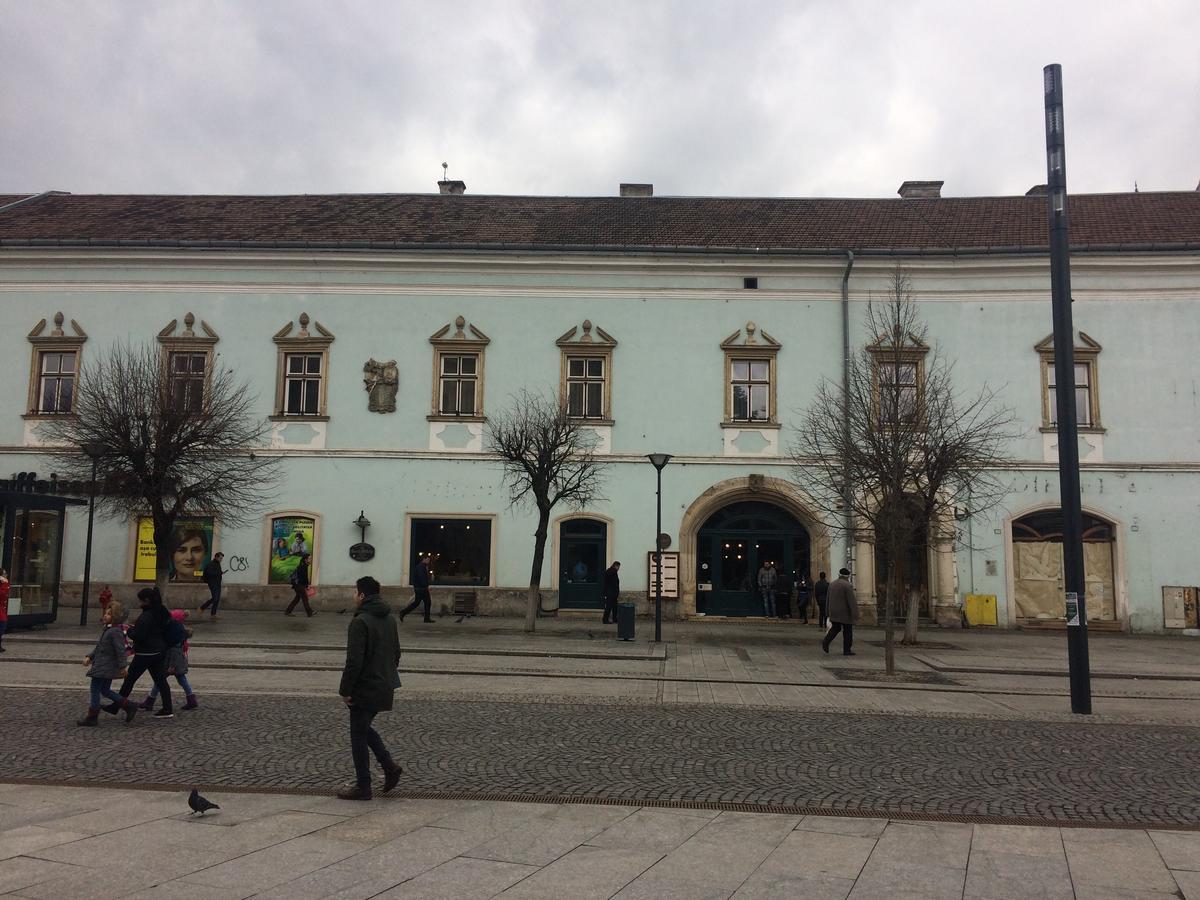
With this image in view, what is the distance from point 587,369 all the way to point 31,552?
1443 cm

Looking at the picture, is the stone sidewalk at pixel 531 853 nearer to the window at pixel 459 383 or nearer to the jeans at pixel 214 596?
the jeans at pixel 214 596

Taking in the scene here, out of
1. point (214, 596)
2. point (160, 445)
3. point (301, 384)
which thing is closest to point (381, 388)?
point (301, 384)

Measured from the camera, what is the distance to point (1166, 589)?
24.4m

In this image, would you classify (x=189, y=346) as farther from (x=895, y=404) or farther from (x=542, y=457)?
(x=895, y=404)

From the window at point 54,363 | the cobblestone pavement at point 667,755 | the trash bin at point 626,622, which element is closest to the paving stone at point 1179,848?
the cobblestone pavement at point 667,755

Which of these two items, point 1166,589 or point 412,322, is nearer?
point 1166,589

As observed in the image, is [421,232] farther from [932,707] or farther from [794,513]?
[932,707]

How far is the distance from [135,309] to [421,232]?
8.68 meters

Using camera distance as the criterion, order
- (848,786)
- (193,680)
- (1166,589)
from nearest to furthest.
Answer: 1. (848,786)
2. (193,680)
3. (1166,589)

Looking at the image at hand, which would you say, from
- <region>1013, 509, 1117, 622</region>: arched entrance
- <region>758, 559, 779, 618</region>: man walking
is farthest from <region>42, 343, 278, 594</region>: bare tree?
<region>1013, 509, 1117, 622</region>: arched entrance

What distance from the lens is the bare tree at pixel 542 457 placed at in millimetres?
21500

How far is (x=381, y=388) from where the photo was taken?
86.0 ft

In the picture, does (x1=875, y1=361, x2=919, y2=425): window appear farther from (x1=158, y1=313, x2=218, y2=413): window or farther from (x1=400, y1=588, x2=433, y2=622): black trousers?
(x1=158, y1=313, x2=218, y2=413): window

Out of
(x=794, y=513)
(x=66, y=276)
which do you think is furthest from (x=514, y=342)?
Result: (x=66, y=276)
